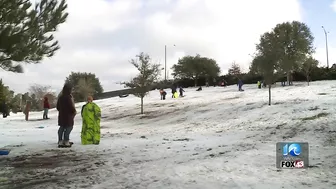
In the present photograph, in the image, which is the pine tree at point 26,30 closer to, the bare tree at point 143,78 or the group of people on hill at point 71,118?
the group of people on hill at point 71,118

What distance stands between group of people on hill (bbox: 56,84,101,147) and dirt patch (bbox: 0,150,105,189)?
81cm

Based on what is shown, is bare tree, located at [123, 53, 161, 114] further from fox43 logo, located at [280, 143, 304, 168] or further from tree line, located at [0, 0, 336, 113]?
→ fox43 logo, located at [280, 143, 304, 168]

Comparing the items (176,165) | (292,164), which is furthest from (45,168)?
(292,164)

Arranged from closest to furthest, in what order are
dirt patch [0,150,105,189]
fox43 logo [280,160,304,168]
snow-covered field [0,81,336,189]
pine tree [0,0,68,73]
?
snow-covered field [0,81,336,189]
dirt patch [0,150,105,189]
fox43 logo [280,160,304,168]
pine tree [0,0,68,73]

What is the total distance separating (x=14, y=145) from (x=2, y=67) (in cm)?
272

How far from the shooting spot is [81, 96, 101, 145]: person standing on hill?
10016 mm

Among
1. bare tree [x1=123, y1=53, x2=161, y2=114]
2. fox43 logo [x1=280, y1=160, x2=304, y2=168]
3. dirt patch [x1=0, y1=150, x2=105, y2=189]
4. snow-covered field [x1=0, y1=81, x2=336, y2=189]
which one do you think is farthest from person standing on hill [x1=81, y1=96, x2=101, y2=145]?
bare tree [x1=123, y1=53, x2=161, y2=114]

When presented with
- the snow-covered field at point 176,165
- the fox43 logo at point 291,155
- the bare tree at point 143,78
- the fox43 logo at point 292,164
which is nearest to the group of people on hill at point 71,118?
the snow-covered field at point 176,165

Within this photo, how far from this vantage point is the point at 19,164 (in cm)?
762

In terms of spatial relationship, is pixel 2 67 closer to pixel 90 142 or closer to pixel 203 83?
pixel 90 142

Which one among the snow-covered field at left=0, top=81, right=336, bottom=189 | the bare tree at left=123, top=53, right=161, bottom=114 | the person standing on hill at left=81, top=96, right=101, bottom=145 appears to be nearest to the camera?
the snow-covered field at left=0, top=81, right=336, bottom=189

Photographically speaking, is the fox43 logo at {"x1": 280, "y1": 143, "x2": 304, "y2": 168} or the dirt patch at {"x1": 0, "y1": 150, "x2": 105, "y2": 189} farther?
the fox43 logo at {"x1": 280, "y1": 143, "x2": 304, "y2": 168}

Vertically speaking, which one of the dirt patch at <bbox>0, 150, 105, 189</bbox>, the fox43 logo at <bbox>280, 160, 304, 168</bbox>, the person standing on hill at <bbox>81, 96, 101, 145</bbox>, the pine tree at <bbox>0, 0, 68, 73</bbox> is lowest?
the dirt patch at <bbox>0, 150, 105, 189</bbox>

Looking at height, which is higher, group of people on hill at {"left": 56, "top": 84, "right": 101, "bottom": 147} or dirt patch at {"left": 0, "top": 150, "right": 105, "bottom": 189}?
group of people on hill at {"left": 56, "top": 84, "right": 101, "bottom": 147}
